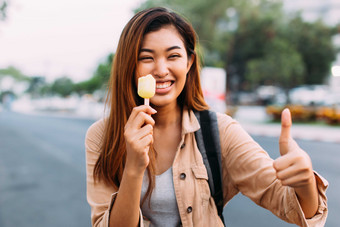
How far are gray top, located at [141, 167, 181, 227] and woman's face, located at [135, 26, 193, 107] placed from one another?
452 mm

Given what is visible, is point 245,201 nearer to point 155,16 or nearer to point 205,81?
point 155,16

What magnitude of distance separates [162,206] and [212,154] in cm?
39

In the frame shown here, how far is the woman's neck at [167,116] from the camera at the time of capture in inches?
70.7

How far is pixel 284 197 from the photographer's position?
1382 millimetres

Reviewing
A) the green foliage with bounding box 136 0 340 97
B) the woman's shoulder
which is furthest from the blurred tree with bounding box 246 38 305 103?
the woman's shoulder

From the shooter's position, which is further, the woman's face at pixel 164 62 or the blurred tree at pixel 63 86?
the blurred tree at pixel 63 86

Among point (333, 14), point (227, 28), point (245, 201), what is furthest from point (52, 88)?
point (333, 14)

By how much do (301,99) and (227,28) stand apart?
28.3ft

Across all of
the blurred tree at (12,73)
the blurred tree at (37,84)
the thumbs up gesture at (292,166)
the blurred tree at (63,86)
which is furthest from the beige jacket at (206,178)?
the blurred tree at (12,73)

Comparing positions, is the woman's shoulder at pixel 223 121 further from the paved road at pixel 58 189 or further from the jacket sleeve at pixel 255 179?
the paved road at pixel 58 189

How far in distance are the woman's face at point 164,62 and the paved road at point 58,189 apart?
9.04 feet

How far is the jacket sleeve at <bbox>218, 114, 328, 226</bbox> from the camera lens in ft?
4.28

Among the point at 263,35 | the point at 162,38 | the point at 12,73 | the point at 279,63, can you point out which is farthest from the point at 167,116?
the point at 12,73

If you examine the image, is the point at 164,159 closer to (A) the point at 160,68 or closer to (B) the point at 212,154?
(B) the point at 212,154
